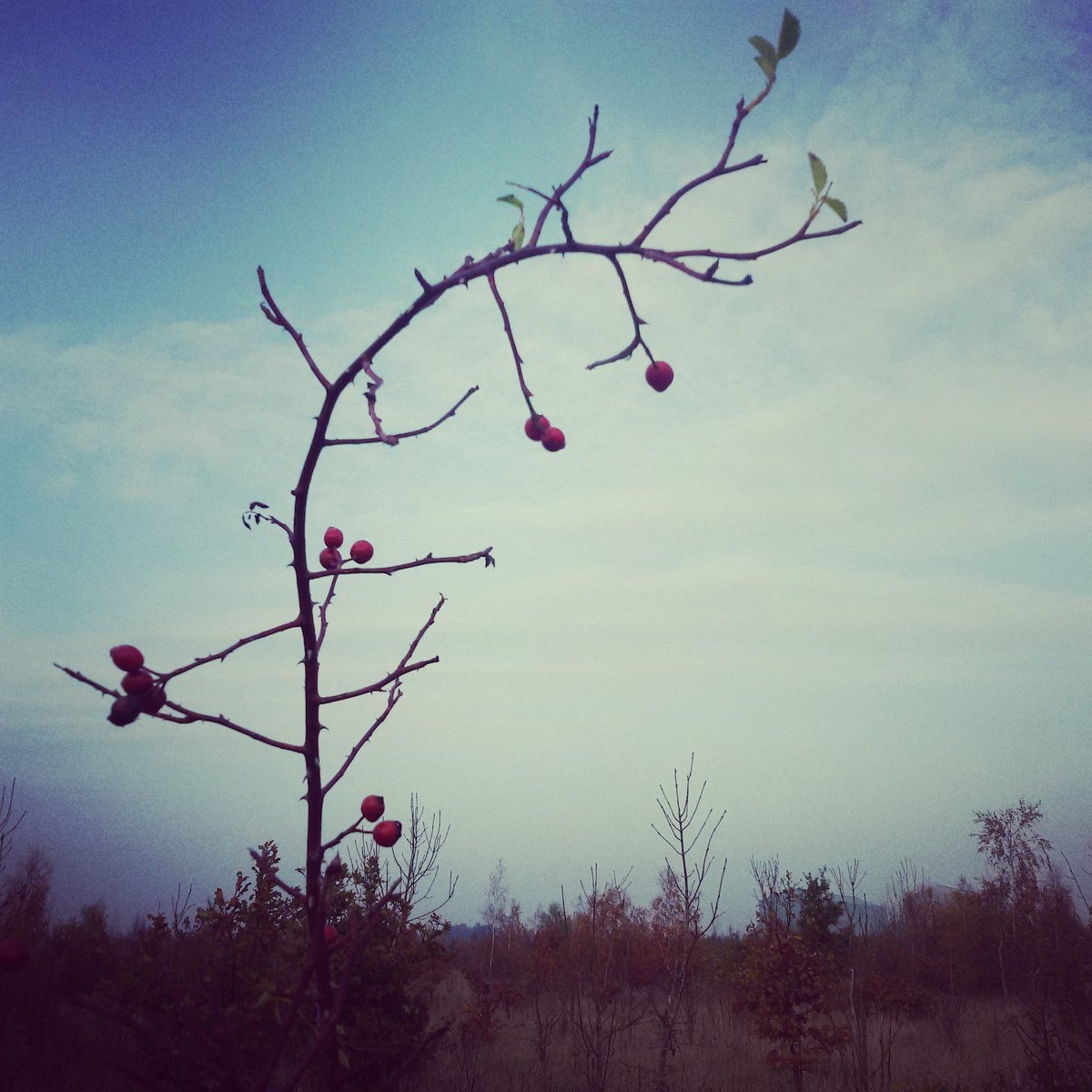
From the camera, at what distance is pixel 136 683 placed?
1098mm

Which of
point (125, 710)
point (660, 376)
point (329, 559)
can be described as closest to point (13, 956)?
point (125, 710)

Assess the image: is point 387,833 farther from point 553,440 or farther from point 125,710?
point 553,440

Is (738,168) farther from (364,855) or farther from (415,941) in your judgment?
(364,855)

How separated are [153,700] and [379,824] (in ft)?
1.40

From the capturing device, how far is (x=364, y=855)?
34.9 ft

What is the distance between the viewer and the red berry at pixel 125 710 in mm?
1071

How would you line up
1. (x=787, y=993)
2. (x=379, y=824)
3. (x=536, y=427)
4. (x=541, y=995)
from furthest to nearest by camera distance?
(x=541, y=995)
(x=787, y=993)
(x=536, y=427)
(x=379, y=824)

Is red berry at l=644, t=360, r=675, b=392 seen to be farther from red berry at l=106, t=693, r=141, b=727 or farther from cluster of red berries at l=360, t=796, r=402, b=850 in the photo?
red berry at l=106, t=693, r=141, b=727

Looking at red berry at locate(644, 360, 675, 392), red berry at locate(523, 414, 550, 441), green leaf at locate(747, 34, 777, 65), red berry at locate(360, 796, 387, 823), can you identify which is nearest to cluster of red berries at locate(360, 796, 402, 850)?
red berry at locate(360, 796, 387, 823)

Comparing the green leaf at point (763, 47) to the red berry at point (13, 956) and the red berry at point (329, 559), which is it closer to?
the red berry at point (329, 559)

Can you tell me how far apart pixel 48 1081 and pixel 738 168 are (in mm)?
14084

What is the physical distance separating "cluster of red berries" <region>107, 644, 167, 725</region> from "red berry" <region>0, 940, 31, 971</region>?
294mm

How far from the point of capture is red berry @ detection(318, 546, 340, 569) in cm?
160

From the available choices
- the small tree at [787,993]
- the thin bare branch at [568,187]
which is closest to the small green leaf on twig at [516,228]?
the thin bare branch at [568,187]
